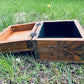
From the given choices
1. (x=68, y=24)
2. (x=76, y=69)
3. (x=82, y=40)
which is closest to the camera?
(x=82, y=40)

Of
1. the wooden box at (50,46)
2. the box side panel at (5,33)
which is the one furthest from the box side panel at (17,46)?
the box side panel at (5,33)

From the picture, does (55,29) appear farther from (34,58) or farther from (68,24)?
(34,58)

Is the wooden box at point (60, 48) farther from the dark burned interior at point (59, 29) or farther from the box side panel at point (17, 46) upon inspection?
the dark burned interior at point (59, 29)

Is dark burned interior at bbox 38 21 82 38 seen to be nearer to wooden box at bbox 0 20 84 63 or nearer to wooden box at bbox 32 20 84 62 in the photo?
wooden box at bbox 0 20 84 63

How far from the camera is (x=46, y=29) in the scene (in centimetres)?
171

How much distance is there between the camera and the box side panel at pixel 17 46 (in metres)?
1.29

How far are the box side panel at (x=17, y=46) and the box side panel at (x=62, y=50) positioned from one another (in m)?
0.13

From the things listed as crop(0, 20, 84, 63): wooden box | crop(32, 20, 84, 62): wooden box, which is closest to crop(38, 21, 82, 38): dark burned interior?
crop(0, 20, 84, 63): wooden box

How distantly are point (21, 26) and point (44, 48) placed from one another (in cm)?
78

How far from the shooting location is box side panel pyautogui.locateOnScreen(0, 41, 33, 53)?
Answer: 129cm

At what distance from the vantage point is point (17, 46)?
1.34 m

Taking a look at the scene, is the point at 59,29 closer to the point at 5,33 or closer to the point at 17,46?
the point at 17,46

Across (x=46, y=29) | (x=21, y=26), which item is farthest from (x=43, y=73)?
(x=21, y=26)

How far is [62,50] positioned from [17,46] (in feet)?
1.79
